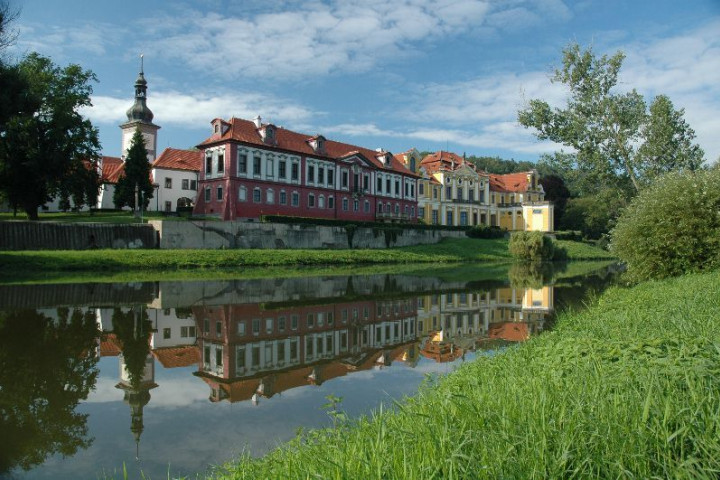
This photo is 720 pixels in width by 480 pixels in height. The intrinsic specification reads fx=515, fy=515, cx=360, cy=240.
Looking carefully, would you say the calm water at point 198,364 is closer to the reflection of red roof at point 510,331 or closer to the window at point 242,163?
the reflection of red roof at point 510,331

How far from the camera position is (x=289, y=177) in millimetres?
A: 49750

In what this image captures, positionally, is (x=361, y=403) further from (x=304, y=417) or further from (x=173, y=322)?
(x=173, y=322)

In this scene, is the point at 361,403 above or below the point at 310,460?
below

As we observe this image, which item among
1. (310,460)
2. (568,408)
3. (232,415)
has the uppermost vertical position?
(568,408)

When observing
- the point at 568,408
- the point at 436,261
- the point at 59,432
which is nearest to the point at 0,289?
the point at 59,432

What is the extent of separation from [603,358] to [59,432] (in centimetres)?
590

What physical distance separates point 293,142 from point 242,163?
7829mm

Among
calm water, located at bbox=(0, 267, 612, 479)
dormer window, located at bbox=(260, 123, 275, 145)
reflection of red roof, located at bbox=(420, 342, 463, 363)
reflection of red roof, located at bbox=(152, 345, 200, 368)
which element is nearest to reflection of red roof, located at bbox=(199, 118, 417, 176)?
dormer window, located at bbox=(260, 123, 275, 145)

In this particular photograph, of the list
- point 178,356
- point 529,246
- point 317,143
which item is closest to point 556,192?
point 529,246

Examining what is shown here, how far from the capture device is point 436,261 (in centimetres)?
4597

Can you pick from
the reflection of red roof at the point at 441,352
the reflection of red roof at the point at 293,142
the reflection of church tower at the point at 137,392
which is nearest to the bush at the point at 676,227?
the reflection of red roof at the point at 441,352

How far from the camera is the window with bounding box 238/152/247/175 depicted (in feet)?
149

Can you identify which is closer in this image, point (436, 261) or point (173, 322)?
point (173, 322)

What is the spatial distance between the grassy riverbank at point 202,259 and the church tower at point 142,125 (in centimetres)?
3764
